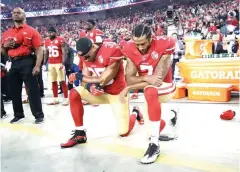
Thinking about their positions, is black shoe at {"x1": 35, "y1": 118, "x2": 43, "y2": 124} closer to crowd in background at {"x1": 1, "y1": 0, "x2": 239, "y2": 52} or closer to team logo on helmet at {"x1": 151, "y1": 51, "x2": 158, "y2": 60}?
team logo on helmet at {"x1": 151, "y1": 51, "x2": 158, "y2": 60}

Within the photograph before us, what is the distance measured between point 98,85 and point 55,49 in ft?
9.60

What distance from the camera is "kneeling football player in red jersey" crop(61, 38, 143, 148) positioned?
3191 millimetres

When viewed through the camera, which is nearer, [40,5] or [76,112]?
[76,112]

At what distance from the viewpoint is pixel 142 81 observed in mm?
2936

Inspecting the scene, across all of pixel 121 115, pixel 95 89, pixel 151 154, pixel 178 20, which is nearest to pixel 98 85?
pixel 95 89

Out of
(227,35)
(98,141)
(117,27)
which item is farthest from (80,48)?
(117,27)

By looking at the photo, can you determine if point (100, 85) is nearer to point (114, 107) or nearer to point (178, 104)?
point (114, 107)

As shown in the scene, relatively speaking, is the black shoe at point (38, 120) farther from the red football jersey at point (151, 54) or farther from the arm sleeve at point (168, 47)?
the arm sleeve at point (168, 47)

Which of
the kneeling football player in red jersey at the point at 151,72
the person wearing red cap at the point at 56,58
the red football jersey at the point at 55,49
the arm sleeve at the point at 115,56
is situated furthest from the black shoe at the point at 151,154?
the red football jersey at the point at 55,49

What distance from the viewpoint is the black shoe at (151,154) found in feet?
8.54

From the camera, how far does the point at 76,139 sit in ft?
10.6

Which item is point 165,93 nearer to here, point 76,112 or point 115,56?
point 115,56

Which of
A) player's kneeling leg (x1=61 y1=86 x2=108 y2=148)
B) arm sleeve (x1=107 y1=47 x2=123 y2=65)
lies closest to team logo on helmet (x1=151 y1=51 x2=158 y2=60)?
arm sleeve (x1=107 y1=47 x2=123 y2=65)

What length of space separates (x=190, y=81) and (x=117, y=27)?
21.1 meters
